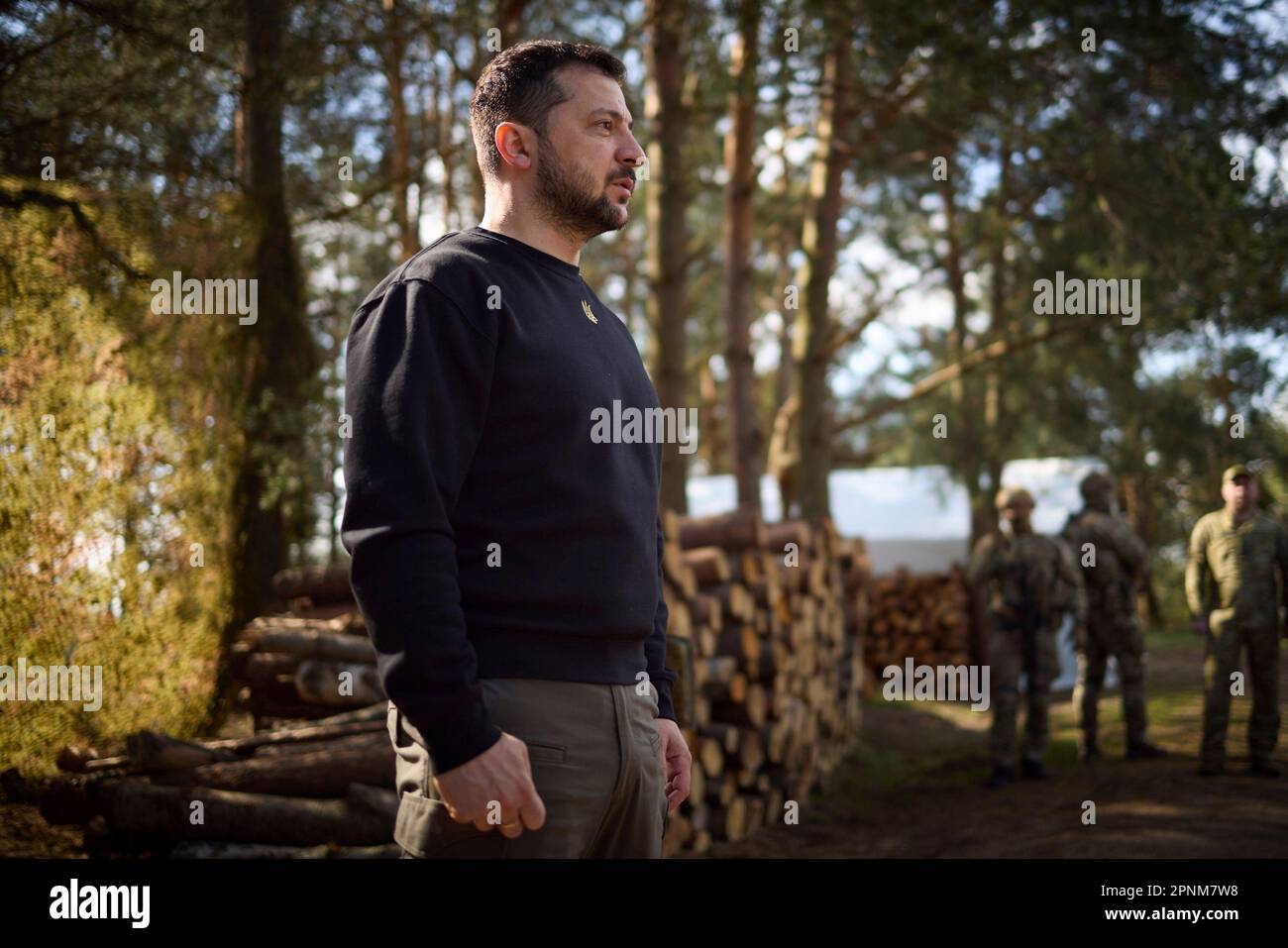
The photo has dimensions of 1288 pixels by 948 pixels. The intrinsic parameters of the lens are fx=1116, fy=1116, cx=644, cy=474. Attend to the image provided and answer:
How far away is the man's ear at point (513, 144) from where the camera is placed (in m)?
2.38

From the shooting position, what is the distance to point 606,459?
7.36 ft

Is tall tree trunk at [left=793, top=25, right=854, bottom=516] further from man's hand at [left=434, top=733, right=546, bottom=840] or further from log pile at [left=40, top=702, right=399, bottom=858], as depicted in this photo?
man's hand at [left=434, top=733, right=546, bottom=840]

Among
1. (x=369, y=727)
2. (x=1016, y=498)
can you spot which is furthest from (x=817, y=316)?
(x=369, y=727)

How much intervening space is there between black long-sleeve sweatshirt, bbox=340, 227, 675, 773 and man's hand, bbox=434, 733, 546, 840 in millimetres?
25

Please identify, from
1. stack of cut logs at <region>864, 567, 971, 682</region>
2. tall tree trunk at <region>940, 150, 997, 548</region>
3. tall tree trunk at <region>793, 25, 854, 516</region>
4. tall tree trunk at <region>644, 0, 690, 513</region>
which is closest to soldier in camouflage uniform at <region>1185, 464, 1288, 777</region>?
tall tree trunk at <region>644, 0, 690, 513</region>

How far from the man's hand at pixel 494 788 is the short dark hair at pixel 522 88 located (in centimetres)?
124

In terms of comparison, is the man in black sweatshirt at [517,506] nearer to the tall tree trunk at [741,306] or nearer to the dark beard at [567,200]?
the dark beard at [567,200]

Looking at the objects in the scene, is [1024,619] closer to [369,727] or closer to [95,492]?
[369,727]

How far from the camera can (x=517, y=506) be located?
7.04 feet

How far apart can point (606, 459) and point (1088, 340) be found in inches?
525

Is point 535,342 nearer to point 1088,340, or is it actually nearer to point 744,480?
point 744,480

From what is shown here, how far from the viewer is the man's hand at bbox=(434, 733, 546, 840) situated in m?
A: 1.92

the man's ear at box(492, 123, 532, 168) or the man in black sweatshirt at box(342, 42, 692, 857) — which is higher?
the man's ear at box(492, 123, 532, 168)
